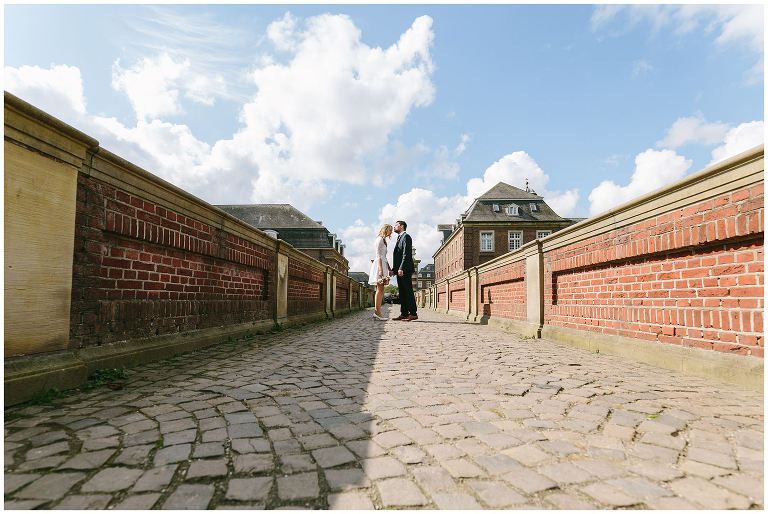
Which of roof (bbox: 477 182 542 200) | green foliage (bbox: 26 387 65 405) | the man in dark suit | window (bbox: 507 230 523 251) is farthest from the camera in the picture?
roof (bbox: 477 182 542 200)

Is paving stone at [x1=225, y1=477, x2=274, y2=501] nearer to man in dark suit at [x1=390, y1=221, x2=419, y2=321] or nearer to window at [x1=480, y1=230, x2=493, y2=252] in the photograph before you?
man in dark suit at [x1=390, y1=221, x2=419, y2=321]

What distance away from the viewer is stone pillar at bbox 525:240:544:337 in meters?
5.96

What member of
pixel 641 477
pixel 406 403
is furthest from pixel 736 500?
pixel 406 403

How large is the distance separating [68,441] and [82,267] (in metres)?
1.56

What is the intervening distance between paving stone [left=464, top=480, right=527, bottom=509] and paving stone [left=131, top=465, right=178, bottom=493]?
1.11 meters

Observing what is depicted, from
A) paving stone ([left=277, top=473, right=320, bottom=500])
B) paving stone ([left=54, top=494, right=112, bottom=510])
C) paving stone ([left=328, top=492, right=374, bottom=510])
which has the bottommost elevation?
paving stone ([left=328, top=492, right=374, bottom=510])

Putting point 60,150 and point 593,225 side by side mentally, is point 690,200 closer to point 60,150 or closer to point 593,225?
point 593,225

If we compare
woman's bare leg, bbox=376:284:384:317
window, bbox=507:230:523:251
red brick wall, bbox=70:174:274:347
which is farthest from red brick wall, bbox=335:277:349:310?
window, bbox=507:230:523:251

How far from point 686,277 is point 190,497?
381cm

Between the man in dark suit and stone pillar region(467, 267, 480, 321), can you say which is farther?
stone pillar region(467, 267, 480, 321)

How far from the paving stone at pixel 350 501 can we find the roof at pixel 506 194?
34555 mm

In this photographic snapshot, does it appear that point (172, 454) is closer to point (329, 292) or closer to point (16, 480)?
point (16, 480)

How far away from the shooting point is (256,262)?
6070mm

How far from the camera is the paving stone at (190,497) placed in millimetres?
1256
